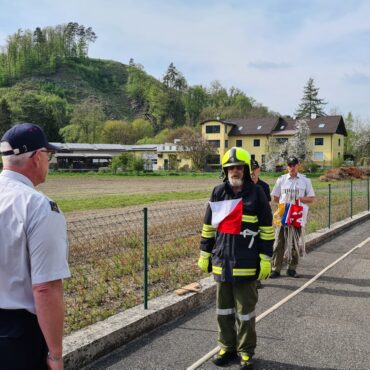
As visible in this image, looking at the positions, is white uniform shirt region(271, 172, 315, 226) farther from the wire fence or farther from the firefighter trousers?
the firefighter trousers

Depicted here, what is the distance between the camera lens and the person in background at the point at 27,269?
6.75ft

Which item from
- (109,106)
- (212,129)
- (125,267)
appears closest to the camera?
(125,267)

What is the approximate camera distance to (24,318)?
83.8 inches

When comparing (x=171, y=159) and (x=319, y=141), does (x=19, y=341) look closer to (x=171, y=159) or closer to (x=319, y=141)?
(x=171, y=159)

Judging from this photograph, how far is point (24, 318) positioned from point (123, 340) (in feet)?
8.68

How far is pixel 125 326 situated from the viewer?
4602mm

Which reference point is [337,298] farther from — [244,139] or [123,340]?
[244,139]

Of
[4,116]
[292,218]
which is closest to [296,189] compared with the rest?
[292,218]

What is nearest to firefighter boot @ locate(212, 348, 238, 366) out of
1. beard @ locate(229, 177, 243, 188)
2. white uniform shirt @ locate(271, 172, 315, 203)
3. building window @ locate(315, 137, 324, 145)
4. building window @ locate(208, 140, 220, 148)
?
beard @ locate(229, 177, 243, 188)

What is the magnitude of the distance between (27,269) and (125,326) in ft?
8.84

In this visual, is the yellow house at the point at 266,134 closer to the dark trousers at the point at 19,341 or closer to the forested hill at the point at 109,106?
the forested hill at the point at 109,106

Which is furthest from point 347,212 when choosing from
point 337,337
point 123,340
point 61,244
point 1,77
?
point 1,77

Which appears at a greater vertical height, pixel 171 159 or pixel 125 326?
pixel 171 159

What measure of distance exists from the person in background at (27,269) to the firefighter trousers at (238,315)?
2238mm
